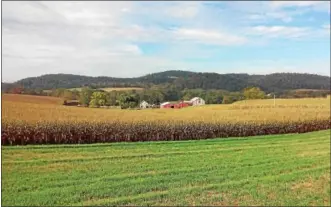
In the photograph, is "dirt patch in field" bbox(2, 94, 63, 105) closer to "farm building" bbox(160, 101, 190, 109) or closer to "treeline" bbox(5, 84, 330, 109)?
"treeline" bbox(5, 84, 330, 109)

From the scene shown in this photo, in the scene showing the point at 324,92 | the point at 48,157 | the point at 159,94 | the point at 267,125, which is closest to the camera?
the point at 48,157

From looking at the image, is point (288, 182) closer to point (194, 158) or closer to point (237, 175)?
point (237, 175)

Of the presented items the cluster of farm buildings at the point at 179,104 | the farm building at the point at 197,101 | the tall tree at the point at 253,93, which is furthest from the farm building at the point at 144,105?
the tall tree at the point at 253,93

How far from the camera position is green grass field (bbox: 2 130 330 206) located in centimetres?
329

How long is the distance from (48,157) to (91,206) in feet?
2.19

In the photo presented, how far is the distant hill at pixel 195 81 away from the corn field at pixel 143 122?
0.64 ft

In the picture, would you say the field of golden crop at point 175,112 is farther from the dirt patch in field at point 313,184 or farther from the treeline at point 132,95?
the dirt patch in field at point 313,184

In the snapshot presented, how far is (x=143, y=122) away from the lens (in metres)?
4.15

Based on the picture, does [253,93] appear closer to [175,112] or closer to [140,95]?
[175,112]

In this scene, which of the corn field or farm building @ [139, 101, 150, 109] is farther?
farm building @ [139, 101, 150, 109]

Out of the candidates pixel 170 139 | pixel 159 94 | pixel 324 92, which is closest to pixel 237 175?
pixel 170 139

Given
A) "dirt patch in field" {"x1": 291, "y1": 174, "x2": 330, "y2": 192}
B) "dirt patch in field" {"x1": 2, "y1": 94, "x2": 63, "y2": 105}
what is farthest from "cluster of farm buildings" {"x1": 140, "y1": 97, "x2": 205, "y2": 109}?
"dirt patch in field" {"x1": 291, "y1": 174, "x2": 330, "y2": 192}

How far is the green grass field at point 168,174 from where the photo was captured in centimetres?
329

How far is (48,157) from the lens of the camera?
10.9ft
